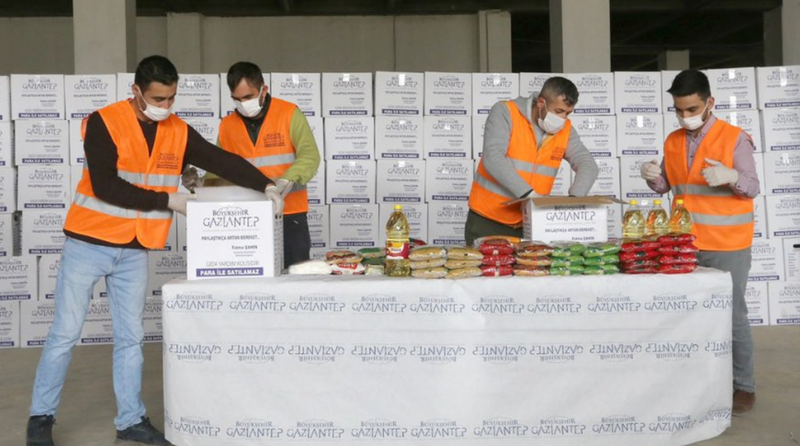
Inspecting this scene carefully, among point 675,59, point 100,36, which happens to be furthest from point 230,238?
point 675,59

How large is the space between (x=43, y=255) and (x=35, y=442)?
9.17 feet

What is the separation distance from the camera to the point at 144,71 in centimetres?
288

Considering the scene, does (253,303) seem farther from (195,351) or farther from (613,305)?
(613,305)

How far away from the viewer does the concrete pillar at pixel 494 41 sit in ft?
35.3

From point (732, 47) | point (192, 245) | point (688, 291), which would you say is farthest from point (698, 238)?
point (732, 47)

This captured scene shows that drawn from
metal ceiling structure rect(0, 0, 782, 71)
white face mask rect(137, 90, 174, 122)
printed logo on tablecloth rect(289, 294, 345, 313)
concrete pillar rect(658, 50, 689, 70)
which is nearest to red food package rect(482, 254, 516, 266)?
printed logo on tablecloth rect(289, 294, 345, 313)

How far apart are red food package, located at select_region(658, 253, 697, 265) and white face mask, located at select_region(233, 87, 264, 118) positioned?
189 centimetres

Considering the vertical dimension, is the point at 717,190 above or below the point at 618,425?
above

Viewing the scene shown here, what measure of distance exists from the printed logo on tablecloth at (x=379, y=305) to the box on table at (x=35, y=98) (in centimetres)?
366

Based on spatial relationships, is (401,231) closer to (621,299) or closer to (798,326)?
(621,299)

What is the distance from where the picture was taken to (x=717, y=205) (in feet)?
11.5

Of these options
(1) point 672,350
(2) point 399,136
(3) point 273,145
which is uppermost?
(2) point 399,136

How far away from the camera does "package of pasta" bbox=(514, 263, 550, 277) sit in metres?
2.94

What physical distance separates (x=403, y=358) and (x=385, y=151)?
2.97 m
